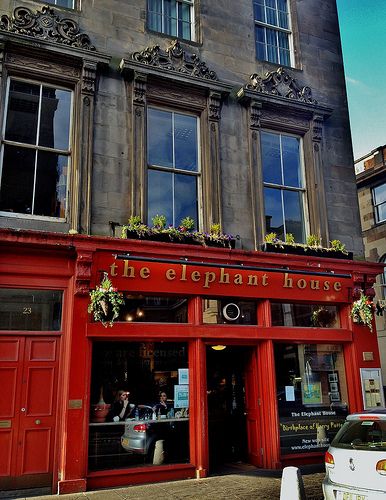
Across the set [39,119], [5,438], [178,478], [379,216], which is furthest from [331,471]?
[379,216]

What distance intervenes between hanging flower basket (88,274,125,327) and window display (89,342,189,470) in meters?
0.70

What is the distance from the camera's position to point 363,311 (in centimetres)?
1148

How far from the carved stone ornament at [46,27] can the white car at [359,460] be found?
9.15 meters

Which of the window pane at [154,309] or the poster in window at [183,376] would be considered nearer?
the window pane at [154,309]

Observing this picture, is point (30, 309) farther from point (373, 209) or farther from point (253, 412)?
point (373, 209)

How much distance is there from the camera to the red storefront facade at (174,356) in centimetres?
865

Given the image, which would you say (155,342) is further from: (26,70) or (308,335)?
(26,70)

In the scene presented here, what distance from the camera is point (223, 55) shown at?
1222cm

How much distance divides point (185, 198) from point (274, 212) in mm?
2418

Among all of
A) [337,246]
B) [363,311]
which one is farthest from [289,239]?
[363,311]

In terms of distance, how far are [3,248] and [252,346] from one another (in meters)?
5.79

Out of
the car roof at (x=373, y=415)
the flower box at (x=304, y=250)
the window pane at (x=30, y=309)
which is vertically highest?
the flower box at (x=304, y=250)

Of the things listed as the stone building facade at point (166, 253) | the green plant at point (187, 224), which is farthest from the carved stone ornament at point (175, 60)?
the green plant at point (187, 224)

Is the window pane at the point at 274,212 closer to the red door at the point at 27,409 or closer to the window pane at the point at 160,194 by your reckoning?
the window pane at the point at 160,194
